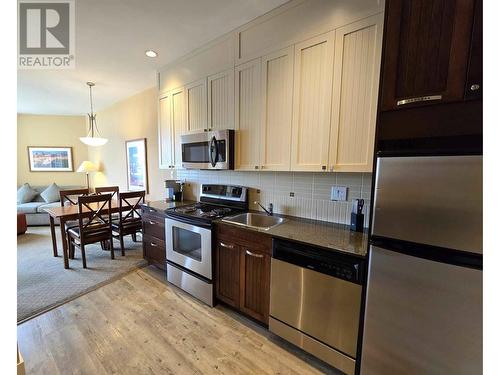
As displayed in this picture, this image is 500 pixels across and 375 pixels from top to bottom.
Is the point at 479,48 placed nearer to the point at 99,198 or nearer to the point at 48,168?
the point at 99,198

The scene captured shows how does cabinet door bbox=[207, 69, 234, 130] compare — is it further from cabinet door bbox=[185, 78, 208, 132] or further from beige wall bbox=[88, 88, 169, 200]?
beige wall bbox=[88, 88, 169, 200]

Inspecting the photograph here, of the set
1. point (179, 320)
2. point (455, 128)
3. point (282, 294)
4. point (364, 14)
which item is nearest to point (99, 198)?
point (179, 320)

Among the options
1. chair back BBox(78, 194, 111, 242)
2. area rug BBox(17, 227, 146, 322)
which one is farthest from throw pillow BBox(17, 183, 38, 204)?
chair back BBox(78, 194, 111, 242)

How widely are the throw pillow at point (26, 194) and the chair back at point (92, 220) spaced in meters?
3.70

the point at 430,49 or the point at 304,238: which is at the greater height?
the point at 430,49

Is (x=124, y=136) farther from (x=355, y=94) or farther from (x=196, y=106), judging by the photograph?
(x=355, y=94)

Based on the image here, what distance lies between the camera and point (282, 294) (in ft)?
5.66

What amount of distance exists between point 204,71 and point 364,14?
5.69 feet

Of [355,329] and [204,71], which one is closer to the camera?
[355,329]

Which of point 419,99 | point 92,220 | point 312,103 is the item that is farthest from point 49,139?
point 419,99

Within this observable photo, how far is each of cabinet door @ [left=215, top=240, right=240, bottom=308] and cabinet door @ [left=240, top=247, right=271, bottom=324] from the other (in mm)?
60

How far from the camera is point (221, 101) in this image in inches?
96.6

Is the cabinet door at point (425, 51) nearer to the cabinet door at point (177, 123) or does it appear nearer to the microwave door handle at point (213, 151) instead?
the microwave door handle at point (213, 151)

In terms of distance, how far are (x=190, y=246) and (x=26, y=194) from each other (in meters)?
5.76
